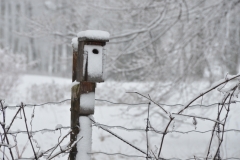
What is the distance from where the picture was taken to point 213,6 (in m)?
5.34

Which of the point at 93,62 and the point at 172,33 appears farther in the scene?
the point at 172,33

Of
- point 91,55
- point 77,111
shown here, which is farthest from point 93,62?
point 77,111

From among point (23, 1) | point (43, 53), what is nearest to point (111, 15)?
point (23, 1)

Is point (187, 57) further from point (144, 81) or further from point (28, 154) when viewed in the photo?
point (28, 154)

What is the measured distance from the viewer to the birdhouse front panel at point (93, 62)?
181 cm

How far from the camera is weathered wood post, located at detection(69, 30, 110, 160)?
5.95 feet

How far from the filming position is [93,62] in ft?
6.00

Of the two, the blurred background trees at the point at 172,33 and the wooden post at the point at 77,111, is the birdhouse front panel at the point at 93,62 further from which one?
the blurred background trees at the point at 172,33

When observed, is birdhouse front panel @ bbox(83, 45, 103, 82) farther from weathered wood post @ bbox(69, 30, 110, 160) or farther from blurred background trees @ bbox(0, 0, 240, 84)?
blurred background trees @ bbox(0, 0, 240, 84)

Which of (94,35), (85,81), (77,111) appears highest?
(94,35)

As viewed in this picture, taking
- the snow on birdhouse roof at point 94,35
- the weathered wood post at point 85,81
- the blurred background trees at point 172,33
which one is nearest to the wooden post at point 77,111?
the weathered wood post at point 85,81

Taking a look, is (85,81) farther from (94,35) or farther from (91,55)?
(94,35)

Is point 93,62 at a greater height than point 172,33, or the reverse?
point 172,33

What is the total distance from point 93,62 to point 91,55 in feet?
0.15
